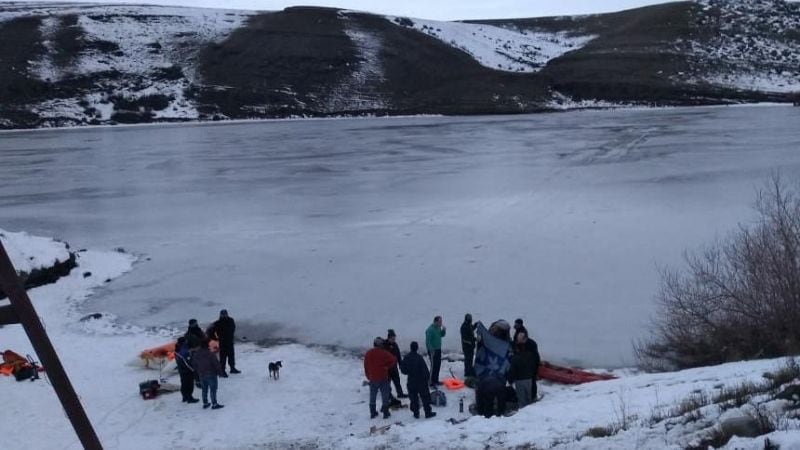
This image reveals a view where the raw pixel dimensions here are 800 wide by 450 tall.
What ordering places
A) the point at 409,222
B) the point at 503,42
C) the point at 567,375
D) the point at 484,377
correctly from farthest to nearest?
1. the point at 503,42
2. the point at 409,222
3. the point at 567,375
4. the point at 484,377

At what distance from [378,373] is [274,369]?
2.01m

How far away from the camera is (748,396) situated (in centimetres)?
579

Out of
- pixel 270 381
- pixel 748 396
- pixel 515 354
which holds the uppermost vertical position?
pixel 748 396

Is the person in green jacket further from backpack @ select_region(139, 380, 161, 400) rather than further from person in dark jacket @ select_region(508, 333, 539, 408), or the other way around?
backpack @ select_region(139, 380, 161, 400)

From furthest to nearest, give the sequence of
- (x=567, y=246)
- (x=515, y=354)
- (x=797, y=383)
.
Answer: (x=567, y=246) < (x=515, y=354) < (x=797, y=383)

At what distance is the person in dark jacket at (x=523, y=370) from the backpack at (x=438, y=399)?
0.98 meters

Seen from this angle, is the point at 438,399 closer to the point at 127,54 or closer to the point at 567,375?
the point at 567,375

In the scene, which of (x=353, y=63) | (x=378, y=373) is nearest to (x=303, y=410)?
→ (x=378, y=373)

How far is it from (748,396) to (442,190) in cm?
1907

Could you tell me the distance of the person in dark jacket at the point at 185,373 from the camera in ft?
31.3

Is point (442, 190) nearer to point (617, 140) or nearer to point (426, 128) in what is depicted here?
point (617, 140)

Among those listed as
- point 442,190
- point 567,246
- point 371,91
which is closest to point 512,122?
point 371,91

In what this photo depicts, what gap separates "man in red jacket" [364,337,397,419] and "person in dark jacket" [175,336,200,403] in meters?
2.31

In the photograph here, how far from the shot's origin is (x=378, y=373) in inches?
Result: 350
